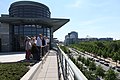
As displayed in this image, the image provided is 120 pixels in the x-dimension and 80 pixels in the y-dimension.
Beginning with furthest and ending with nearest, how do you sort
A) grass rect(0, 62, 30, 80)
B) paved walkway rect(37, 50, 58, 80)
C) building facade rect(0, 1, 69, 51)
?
building facade rect(0, 1, 69, 51)
paved walkway rect(37, 50, 58, 80)
grass rect(0, 62, 30, 80)

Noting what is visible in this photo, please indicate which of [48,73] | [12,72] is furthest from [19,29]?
[12,72]

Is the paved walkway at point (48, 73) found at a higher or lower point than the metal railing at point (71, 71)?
lower

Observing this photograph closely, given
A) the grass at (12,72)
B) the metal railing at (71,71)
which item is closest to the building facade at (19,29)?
the grass at (12,72)

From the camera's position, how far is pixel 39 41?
43.0 ft

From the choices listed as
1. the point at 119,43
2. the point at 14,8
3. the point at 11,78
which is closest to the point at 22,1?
the point at 14,8

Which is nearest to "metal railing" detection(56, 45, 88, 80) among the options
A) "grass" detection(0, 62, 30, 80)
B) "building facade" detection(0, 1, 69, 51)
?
"grass" detection(0, 62, 30, 80)

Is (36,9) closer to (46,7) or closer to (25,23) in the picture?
(46,7)

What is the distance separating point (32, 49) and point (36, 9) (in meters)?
46.6

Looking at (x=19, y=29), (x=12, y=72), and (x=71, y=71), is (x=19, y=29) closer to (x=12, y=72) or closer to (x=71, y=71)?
(x=12, y=72)

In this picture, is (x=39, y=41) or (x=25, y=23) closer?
(x=39, y=41)

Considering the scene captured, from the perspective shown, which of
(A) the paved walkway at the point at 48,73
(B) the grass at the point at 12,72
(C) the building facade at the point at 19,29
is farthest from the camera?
(C) the building facade at the point at 19,29

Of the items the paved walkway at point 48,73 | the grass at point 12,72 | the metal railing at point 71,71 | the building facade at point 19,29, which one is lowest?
the paved walkway at point 48,73

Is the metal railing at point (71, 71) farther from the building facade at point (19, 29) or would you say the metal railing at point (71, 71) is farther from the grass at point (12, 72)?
the building facade at point (19, 29)

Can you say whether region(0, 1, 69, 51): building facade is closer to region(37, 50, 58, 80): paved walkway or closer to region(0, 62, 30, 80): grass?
region(37, 50, 58, 80): paved walkway
